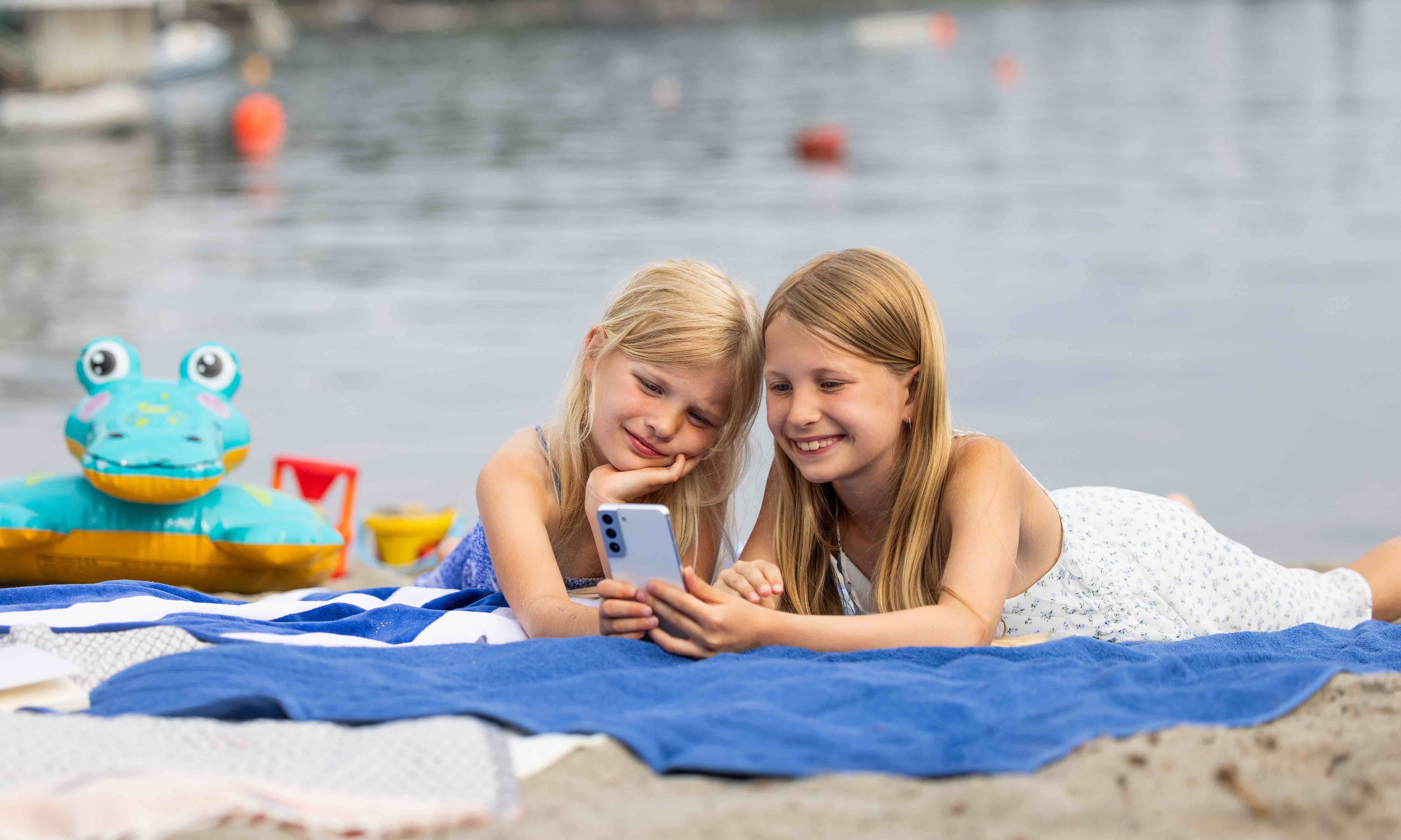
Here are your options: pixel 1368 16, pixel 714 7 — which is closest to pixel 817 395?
pixel 1368 16

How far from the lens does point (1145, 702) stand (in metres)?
2.87

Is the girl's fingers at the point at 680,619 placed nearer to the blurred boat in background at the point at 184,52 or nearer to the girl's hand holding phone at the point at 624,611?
the girl's hand holding phone at the point at 624,611

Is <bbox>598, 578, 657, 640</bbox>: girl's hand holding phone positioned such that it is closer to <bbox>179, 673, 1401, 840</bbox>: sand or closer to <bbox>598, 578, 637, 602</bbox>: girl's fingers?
<bbox>598, 578, 637, 602</bbox>: girl's fingers

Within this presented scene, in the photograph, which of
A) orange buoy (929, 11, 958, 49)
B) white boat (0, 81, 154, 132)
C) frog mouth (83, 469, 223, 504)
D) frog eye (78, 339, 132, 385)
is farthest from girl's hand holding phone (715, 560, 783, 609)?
orange buoy (929, 11, 958, 49)

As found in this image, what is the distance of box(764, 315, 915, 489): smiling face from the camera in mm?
3482

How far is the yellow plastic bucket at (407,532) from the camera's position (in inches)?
228

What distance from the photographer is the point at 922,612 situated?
11.1 ft

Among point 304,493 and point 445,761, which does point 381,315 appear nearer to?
point 304,493

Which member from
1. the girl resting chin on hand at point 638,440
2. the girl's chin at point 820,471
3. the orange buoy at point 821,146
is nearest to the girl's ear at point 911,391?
the girl's chin at point 820,471

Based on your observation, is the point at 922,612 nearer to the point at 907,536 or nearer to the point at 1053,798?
the point at 907,536

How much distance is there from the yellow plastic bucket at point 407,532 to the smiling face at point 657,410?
7.18ft

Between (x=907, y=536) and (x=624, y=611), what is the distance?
32.0 inches

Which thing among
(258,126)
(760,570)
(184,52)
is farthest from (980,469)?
(184,52)

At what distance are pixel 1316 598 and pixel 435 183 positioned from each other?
733 inches
